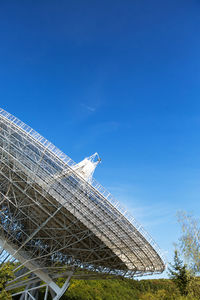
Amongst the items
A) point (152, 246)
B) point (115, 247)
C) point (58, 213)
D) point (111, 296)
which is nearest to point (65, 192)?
point (58, 213)

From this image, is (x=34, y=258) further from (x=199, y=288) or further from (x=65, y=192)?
(x=199, y=288)

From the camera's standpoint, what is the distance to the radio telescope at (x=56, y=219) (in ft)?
74.9

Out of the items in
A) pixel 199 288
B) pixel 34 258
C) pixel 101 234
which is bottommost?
pixel 34 258

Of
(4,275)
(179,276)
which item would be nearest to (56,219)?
(4,275)

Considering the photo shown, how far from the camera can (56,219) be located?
24781 mm

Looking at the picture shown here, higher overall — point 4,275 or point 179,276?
point 179,276

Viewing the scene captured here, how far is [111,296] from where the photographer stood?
75.1m

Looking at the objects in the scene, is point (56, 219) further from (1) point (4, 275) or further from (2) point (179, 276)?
(2) point (179, 276)

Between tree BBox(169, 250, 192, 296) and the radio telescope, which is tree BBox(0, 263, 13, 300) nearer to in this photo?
the radio telescope

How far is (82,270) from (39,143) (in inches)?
615

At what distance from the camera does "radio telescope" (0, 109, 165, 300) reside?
22.8 metres

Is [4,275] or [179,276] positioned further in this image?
[179,276]

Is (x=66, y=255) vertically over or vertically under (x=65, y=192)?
under

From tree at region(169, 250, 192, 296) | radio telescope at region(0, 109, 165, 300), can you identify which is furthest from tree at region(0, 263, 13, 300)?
tree at region(169, 250, 192, 296)
